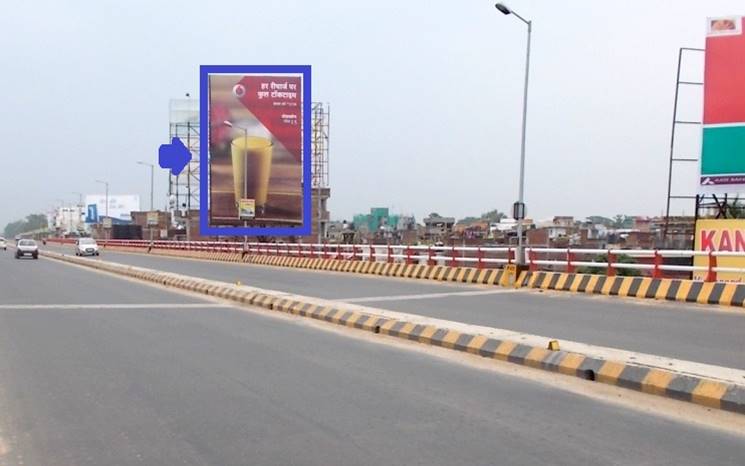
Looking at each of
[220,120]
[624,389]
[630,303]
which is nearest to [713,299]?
[630,303]

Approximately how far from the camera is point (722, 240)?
20.1 metres

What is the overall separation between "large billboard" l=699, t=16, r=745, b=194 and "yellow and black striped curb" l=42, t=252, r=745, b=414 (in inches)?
545

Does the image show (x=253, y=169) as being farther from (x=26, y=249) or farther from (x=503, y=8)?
(x=503, y=8)

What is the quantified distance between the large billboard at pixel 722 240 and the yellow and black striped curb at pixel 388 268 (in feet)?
19.1

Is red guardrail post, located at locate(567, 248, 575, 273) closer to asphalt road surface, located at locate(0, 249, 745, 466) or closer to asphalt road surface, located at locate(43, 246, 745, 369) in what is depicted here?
asphalt road surface, located at locate(43, 246, 745, 369)

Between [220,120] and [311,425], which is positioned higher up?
[220,120]

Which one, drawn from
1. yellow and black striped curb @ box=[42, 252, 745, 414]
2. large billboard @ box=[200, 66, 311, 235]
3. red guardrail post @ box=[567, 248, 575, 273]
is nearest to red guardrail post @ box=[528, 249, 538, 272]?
red guardrail post @ box=[567, 248, 575, 273]

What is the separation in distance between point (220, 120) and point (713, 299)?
3709cm

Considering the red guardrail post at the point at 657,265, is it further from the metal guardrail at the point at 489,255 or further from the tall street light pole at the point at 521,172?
the tall street light pole at the point at 521,172

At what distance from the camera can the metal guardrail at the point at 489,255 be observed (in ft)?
52.2

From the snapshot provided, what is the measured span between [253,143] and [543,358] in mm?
39901

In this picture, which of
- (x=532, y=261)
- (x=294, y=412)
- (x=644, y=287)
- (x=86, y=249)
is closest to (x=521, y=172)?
(x=532, y=261)

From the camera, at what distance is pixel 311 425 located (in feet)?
19.4

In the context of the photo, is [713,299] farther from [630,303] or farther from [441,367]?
[441,367]
